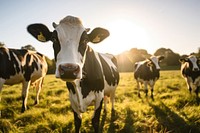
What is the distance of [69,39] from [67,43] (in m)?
0.07

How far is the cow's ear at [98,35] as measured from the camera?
142 inches

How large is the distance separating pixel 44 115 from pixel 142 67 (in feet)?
→ 21.7

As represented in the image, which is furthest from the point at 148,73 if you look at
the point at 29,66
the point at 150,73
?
the point at 29,66

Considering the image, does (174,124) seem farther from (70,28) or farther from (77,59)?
(70,28)

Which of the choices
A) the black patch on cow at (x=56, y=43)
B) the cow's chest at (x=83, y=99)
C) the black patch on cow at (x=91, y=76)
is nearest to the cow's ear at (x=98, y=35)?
the black patch on cow at (x=91, y=76)

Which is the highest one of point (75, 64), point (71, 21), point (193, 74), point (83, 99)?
point (71, 21)

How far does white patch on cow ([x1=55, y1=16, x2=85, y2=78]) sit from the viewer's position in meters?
2.69

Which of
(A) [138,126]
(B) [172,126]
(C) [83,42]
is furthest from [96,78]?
(B) [172,126]

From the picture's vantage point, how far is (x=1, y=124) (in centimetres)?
483

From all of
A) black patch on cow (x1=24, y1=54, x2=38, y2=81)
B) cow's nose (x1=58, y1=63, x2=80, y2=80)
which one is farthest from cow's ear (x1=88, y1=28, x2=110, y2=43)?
black patch on cow (x1=24, y1=54, x2=38, y2=81)

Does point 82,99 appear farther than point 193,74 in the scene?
No

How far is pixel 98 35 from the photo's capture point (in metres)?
3.67

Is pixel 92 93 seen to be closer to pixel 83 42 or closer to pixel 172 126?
pixel 83 42

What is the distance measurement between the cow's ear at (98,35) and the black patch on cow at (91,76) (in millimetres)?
376
